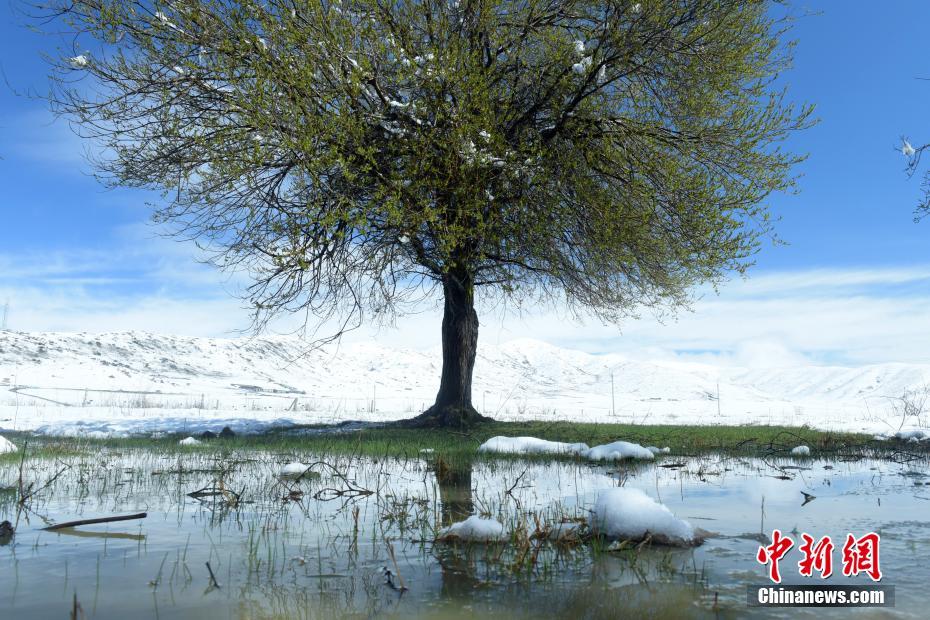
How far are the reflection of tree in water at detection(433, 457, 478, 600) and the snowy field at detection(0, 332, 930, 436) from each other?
13398 millimetres

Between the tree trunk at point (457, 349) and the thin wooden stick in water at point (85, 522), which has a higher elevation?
the tree trunk at point (457, 349)

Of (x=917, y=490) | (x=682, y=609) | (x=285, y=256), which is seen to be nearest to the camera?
(x=682, y=609)

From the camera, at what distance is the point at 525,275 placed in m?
16.0

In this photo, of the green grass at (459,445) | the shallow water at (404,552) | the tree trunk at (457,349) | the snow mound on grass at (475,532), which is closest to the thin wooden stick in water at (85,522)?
the shallow water at (404,552)

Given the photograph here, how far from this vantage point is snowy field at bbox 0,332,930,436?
91.8 ft

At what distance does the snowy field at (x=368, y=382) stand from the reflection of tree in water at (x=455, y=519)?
527 inches

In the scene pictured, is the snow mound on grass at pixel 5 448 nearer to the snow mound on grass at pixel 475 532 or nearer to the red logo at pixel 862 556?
the snow mound on grass at pixel 475 532

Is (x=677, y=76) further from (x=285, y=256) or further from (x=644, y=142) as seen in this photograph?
(x=285, y=256)

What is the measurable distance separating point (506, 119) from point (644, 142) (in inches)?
114

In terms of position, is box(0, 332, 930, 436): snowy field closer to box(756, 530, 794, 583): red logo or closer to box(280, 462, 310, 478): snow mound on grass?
box(280, 462, 310, 478): snow mound on grass

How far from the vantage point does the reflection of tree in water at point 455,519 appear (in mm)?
2455

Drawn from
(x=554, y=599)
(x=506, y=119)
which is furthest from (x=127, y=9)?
(x=554, y=599)

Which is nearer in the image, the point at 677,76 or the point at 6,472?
the point at 6,472

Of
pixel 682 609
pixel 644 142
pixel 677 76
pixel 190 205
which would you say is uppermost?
pixel 677 76
